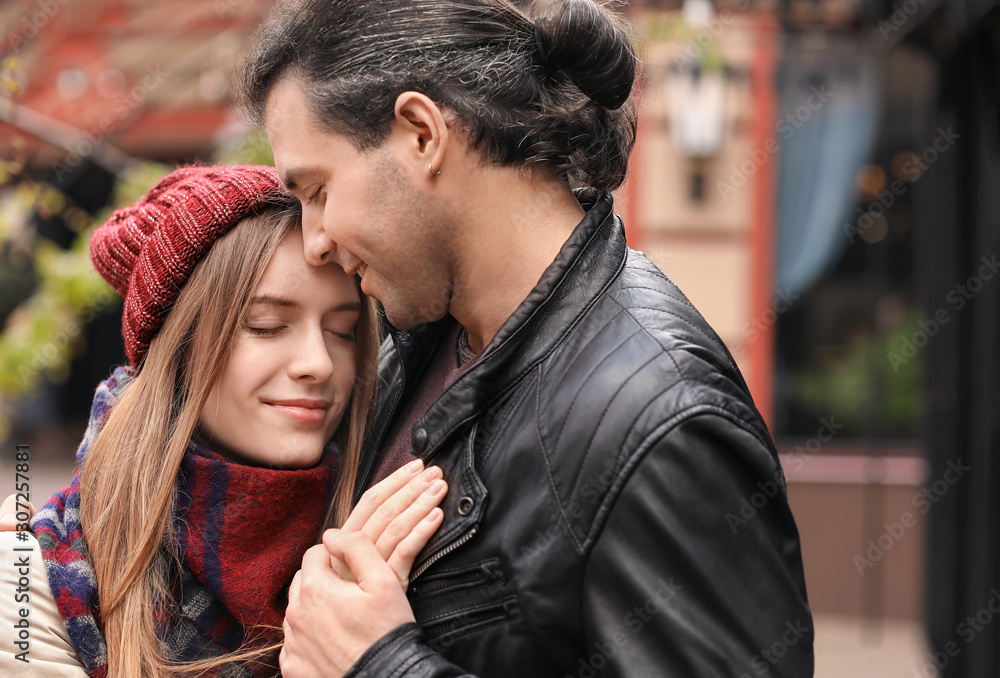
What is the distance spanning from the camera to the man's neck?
1.59 m

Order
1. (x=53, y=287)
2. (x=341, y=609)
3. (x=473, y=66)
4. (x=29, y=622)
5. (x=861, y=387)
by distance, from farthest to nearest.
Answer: (x=861, y=387)
(x=53, y=287)
(x=29, y=622)
(x=473, y=66)
(x=341, y=609)

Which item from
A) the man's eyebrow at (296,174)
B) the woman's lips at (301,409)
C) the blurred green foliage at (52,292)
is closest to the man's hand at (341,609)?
the woman's lips at (301,409)

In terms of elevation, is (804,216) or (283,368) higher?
(283,368)

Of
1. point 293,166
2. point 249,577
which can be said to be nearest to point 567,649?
point 249,577

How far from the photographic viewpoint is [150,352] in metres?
1.98

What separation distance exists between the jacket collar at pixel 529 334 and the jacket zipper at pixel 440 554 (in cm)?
18

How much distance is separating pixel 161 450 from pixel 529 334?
0.88 meters

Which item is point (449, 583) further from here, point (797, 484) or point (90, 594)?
point (797, 484)

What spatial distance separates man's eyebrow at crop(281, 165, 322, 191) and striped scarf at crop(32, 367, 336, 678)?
1.95ft

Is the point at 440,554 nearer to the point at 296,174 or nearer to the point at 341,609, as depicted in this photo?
the point at 341,609

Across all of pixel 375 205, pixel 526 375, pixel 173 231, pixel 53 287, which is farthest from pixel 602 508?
pixel 53 287

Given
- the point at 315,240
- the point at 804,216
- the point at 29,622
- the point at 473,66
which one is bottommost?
the point at 804,216

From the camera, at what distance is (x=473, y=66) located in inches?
60.9

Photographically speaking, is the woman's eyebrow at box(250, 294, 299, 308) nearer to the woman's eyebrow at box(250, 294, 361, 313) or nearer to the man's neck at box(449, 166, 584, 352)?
the woman's eyebrow at box(250, 294, 361, 313)
